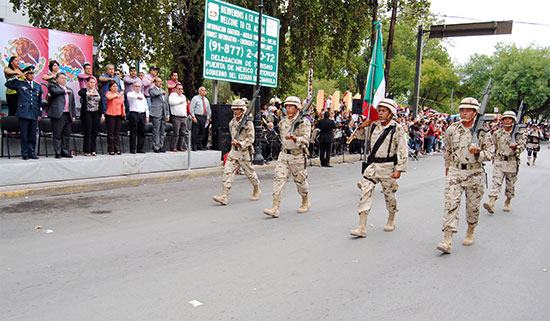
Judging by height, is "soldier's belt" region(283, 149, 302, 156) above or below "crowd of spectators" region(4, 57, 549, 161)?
below

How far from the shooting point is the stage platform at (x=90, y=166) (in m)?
8.65

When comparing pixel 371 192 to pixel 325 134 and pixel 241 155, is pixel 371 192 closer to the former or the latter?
pixel 241 155

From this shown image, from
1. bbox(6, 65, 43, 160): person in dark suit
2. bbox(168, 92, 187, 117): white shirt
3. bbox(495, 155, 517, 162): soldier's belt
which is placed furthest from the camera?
bbox(168, 92, 187, 117): white shirt

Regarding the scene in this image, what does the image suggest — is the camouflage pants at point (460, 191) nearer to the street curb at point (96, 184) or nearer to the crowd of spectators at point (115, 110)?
the street curb at point (96, 184)

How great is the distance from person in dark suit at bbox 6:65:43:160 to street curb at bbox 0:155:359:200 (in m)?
1.12

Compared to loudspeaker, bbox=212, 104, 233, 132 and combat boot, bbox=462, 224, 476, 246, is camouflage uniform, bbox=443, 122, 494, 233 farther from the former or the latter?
loudspeaker, bbox=212, 104, 233, 132

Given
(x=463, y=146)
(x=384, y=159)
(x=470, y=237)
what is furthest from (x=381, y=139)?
(x=470, y=237)

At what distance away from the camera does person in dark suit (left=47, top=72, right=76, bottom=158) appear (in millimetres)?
9680

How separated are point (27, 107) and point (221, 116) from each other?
5.49 m

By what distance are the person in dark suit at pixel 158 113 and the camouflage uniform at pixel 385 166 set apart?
23.5 ft

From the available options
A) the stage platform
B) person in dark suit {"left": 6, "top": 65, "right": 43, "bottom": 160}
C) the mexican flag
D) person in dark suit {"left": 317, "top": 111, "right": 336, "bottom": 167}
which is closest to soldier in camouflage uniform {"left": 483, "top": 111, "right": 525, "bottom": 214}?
the mexican flag

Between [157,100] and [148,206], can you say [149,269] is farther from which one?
[157,100]

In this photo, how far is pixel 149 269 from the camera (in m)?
4.82

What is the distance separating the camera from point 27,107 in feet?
30.1
